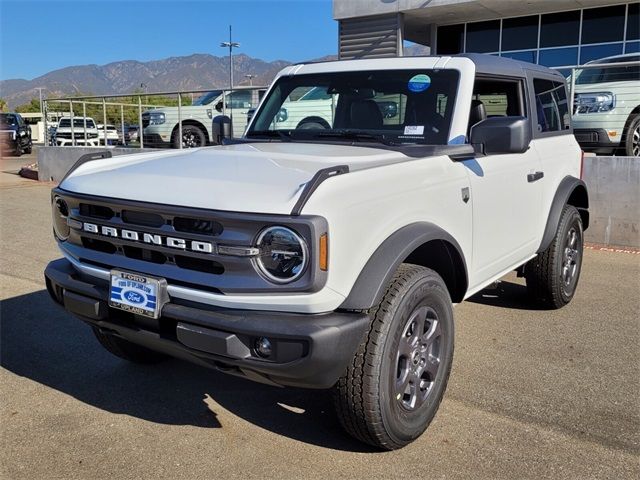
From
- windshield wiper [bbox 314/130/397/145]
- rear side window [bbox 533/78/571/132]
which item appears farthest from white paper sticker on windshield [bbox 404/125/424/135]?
rear side window [bbox 533/78/571/132]

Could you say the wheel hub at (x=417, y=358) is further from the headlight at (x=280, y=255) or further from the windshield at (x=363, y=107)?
the windshield at (x=363, y=107)

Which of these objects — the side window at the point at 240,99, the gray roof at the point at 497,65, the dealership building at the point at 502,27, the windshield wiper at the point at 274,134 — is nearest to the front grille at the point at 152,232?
the windshield wiper at the point at 274,134

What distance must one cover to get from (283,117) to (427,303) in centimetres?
197

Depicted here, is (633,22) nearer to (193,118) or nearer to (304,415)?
(193,118)

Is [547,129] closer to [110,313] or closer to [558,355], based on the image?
[558,355]

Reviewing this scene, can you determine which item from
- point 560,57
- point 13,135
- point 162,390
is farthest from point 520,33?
point 13,135

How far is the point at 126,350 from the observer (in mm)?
3785

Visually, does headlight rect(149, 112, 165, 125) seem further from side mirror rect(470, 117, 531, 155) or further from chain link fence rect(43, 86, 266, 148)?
side mirror rect(470, 117, 531, 155)

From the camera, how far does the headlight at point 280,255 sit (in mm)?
2373

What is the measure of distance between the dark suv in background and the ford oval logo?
25.1 metres

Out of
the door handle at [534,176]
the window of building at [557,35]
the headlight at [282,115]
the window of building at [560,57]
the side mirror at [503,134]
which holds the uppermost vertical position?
the window of building at [557,35]

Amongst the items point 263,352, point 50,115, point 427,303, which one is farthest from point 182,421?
point 50,115

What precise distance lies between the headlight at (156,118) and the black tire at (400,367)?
1123 centimetres

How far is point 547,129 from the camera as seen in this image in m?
4.78
